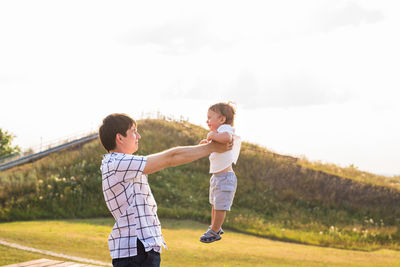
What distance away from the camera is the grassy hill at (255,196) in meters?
18.2

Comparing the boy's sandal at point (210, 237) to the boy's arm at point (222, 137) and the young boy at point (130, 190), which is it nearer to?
the young boy at point (130, 190)

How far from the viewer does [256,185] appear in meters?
22.4

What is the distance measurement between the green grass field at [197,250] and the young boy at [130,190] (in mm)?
7362

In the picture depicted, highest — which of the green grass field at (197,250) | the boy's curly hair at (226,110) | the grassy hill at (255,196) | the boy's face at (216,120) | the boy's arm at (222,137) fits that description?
the boy's curly hair at (226,110)

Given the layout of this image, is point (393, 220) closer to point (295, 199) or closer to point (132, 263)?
point (295, 199)

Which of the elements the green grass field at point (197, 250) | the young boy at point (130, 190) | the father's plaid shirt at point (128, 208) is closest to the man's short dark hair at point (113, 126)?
the young boy at point (130, 190)

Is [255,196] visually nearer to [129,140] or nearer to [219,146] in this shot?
[219,146]

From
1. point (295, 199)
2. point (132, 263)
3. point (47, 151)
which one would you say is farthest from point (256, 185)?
point (132, 263)

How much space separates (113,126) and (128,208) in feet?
2.57

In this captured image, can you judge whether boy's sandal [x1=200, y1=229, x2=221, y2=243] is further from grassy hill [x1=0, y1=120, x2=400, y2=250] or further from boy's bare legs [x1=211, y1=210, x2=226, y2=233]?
grassy hill [x1=0, y1=120, x2=400, y2=250]

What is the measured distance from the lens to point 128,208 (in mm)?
4254

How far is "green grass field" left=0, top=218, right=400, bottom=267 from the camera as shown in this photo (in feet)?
38.9

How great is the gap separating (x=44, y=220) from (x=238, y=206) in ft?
27.7

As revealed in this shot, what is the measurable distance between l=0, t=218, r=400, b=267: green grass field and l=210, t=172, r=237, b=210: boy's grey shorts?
21.6 ft
